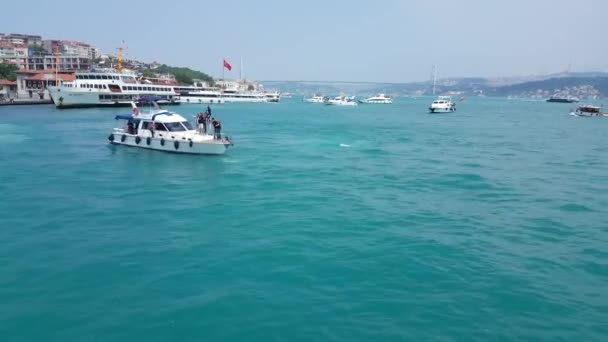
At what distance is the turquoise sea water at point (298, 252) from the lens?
8.74 m

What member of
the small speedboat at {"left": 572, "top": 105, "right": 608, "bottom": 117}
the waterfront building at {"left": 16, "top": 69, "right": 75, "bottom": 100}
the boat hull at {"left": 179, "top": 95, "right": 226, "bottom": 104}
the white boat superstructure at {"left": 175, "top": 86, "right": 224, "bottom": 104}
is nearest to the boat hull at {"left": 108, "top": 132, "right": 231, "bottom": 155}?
the small speedboat at {"left": 572, "top": 105, "right": 608, "bottom": 117}

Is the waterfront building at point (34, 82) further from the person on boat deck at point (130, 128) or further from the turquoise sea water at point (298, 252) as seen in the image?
the turquoise sea water at point (298, 252)

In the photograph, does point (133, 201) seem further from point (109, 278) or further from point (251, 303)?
point (251, 303)

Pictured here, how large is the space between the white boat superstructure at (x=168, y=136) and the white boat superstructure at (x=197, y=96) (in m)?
84.6

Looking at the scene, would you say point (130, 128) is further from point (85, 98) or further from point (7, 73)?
point (7, 73)

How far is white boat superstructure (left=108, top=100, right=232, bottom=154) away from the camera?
26891 millimetres

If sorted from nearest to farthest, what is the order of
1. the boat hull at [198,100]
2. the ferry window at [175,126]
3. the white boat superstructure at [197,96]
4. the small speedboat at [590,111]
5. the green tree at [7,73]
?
the ferry window at [175,126] → the small speedboat at [590,111] → the green tree at [7,73] → the boat hull at [198,100] → the white boat superstructure at [197,96]

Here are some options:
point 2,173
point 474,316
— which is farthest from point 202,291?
point 2,173

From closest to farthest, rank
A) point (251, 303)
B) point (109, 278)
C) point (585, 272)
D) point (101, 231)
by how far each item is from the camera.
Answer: point (251, 303), point (109, 278), point (585, 272), point (101, 231)

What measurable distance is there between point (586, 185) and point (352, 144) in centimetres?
1793

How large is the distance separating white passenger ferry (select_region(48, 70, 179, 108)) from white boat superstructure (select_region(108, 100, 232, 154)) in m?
43.9

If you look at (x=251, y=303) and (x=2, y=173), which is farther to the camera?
(x=2, y=173)

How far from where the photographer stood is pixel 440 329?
8578mm

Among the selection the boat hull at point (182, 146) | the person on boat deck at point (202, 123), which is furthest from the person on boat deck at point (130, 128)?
the person on boat deck at point (202, 123)
